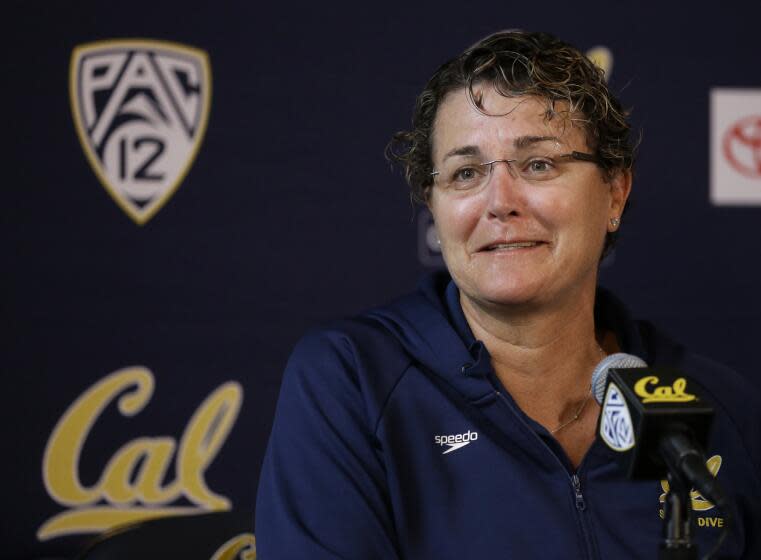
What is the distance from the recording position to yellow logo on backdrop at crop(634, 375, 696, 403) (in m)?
0.82

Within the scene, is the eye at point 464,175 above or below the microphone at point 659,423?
above

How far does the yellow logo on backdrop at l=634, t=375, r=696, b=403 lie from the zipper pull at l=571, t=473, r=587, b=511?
48cm

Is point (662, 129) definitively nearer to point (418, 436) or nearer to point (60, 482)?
point (418, 436)

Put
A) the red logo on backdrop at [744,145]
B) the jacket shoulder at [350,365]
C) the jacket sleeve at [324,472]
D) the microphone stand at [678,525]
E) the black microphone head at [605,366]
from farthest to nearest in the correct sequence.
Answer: the red logo on backdrop at [744,145] < the jacket shoulder at [350,365] < the jacket sleeve at [324,472] < the black microphone head at [605,366] < the microphone stand at [678,525]

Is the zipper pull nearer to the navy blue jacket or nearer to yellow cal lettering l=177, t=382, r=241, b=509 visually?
the navy blue jacket

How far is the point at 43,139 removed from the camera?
2154 mm

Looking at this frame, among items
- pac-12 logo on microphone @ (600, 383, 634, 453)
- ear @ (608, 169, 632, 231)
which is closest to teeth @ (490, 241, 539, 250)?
ear @ (608, 169, 632, 231)

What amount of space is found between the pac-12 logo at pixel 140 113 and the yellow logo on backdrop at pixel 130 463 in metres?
0.39

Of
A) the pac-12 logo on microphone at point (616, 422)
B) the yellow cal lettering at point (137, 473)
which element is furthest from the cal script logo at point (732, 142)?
the pac-12 logo on microphone at point (616, 422)

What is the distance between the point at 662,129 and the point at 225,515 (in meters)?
1.51

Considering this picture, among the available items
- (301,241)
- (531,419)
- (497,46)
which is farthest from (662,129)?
(531,419)

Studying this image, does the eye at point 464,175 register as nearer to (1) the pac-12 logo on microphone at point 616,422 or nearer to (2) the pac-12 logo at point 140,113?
(1) the pac-12 logo on microphone at point 616,422

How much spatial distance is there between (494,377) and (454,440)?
114 millimetres

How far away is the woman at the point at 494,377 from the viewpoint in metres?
1.25
